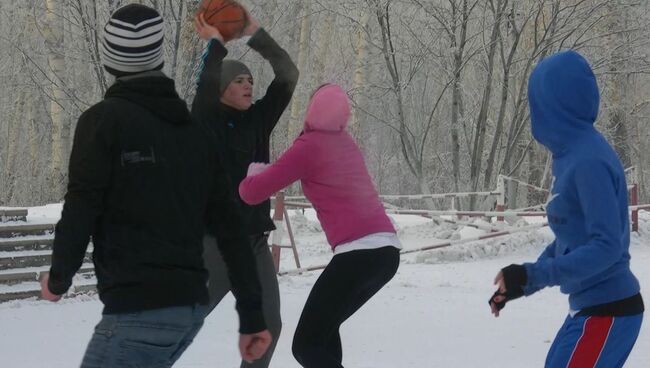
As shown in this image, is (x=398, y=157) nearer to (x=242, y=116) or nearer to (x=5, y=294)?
(x=5, y=294)

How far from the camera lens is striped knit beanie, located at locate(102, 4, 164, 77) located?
2701 millimetres

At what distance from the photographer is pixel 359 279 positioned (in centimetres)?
408

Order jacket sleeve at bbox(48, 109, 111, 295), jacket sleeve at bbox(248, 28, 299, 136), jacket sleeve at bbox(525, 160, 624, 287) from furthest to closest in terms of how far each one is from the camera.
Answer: jacket sleeve at bbox(248, 28, 299, 136), jacket sleeve at bbox(525, 160, 624, 287), jacket sleeve at bbox(48, 109, 111, 295)

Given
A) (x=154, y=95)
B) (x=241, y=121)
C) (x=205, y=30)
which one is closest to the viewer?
(x=154, y=95)

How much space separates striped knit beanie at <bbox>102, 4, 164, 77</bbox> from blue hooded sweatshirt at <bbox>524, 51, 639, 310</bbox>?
1344mm

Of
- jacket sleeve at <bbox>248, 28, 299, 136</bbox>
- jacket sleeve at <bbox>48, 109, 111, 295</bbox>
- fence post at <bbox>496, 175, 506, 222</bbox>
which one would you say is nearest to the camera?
jacket sleeve at <bbox>48, 109, 111, 295</bbox>

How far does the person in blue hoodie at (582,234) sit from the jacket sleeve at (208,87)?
171 cm

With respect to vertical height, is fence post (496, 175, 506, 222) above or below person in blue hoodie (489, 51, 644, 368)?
below

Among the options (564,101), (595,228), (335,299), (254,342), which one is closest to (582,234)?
(595,228)

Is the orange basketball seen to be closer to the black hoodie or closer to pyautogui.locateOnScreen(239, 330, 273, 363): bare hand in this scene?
the black hoodie

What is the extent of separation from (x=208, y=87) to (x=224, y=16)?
349mm

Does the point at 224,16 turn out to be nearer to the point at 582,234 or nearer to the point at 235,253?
the point at 235,253

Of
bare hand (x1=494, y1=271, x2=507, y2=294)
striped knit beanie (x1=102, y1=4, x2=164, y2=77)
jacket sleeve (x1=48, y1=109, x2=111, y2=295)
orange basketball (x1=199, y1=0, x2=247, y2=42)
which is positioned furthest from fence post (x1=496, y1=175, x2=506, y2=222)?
jacket sleeve (x1=48, y1=109, x2=111, y2=295)

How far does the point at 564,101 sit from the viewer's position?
3209mm
